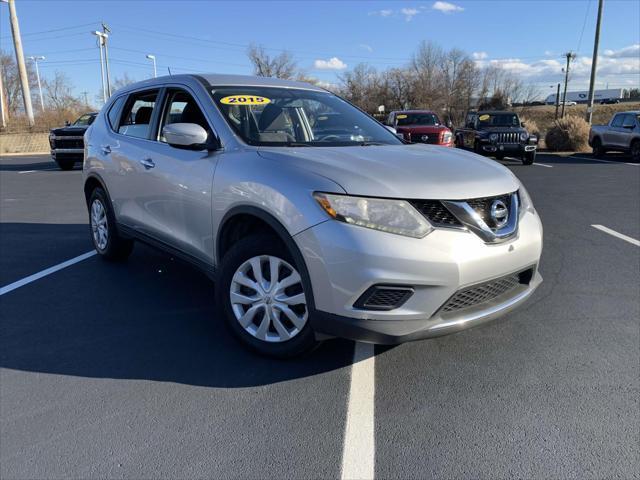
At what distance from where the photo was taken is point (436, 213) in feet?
8.89

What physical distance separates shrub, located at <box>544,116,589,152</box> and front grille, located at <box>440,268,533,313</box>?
926 inches

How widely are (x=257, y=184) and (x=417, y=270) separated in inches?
42.7

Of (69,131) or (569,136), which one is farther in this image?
(569,136)

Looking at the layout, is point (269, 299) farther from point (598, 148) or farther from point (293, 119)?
point (598, 148)

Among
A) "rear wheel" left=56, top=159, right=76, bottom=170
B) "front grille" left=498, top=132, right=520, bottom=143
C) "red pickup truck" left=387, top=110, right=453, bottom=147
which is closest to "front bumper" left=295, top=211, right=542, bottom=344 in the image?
"red pickup truck" left=387, top=110, right=453, bottom=147

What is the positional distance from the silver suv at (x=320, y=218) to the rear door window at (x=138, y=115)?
6.3 inches

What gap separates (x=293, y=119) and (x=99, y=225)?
274 cm

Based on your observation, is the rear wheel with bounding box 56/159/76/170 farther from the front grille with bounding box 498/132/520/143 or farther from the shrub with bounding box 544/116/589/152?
the shrub with bounding box 544/116/589/152

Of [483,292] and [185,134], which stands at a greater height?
[185,134]

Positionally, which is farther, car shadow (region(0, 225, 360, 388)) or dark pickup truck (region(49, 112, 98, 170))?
dark pickup truck (region(49, 112, 98, 170))

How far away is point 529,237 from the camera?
3.10 metres

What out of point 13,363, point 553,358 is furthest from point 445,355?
point 13,363

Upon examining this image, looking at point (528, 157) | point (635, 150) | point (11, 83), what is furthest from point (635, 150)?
point (11, 83)

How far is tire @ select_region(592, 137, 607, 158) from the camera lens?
66.8 feet
